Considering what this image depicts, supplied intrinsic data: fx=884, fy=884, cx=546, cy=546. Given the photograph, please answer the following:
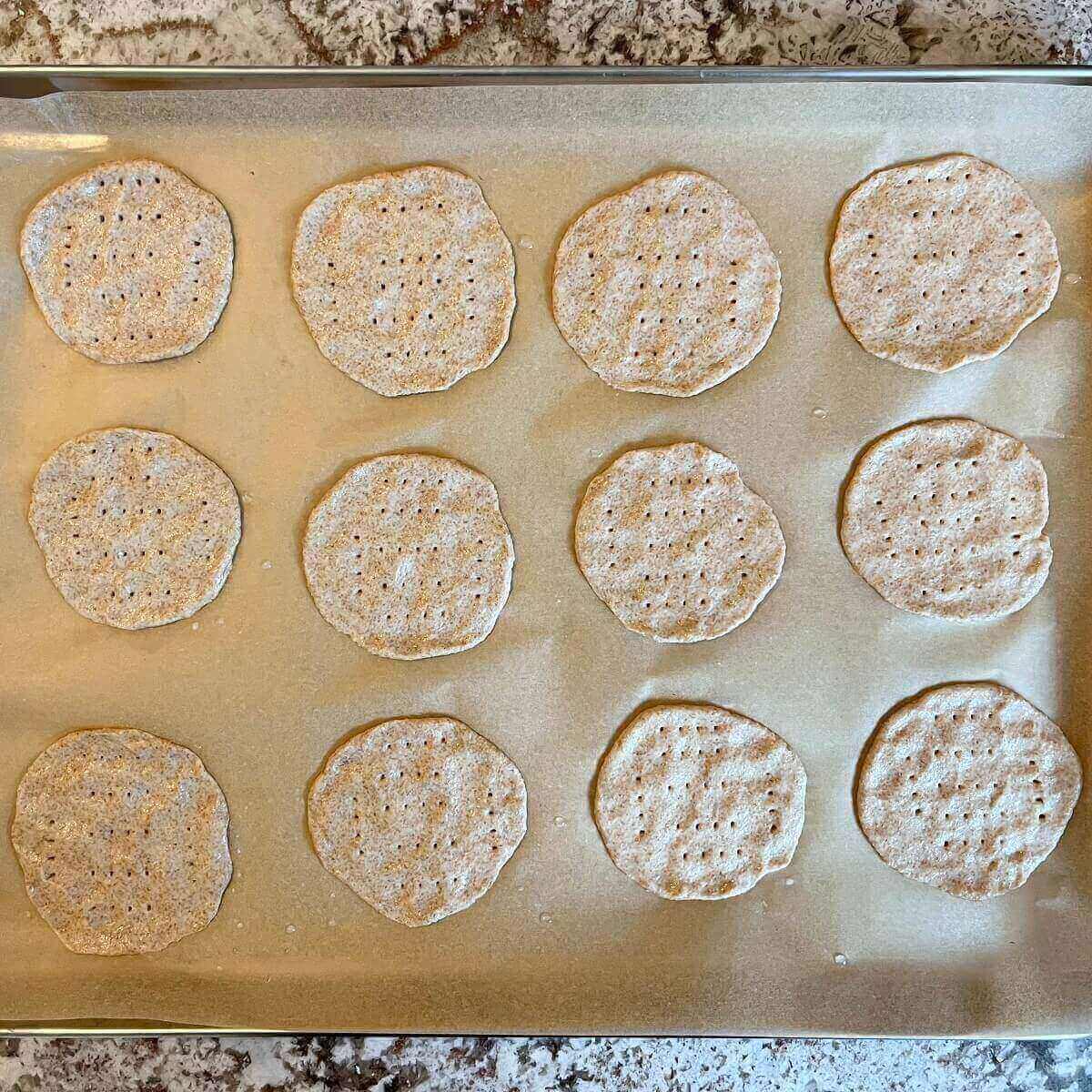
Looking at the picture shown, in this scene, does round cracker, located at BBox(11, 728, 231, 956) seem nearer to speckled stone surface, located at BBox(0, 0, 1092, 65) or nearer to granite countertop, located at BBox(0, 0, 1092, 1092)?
granite countertop, located at BBox(0, 0, 1092, 1092)

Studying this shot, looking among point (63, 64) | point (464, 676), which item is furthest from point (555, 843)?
point (63, 64)

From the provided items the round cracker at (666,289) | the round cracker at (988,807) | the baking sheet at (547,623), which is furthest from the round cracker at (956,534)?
the round cracker at (666,289)

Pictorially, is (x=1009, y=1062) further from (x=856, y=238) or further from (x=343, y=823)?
(x=856, y=238)

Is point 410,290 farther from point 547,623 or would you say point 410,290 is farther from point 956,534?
point 956,534

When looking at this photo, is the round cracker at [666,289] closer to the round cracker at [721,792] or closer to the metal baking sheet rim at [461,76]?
the metal baking sheet rim at [461,76]

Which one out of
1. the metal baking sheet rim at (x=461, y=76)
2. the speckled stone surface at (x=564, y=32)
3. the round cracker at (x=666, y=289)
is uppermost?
the speckled stone surface at (x=564, y=32)

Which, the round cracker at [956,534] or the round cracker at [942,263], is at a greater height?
the round cracker at [942,263]
